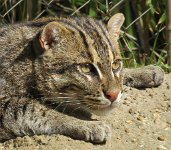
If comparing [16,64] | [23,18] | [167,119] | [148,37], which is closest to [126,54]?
[148,37]

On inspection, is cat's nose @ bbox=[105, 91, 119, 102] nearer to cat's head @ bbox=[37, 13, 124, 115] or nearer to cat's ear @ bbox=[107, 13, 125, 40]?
cat's head @ bbox=[37, 13, 124, 115]

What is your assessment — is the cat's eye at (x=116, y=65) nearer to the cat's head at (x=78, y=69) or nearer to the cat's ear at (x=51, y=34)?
the cat's head at (x=78, y=69)

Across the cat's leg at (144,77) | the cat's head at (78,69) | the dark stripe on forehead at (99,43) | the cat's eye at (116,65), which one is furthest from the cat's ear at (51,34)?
the cat's leg at (144,77)

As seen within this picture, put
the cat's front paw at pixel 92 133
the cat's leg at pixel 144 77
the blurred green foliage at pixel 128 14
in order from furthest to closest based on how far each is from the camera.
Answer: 1. the blurred green foliage at pixel 128 14
2. the cat's leg at pixel 144 77
3. the cat's front paw at pixel 92 133

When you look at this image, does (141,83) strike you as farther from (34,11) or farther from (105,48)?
(34,11)

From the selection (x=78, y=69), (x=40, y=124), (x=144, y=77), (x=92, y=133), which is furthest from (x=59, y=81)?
(x=144, y=77)
